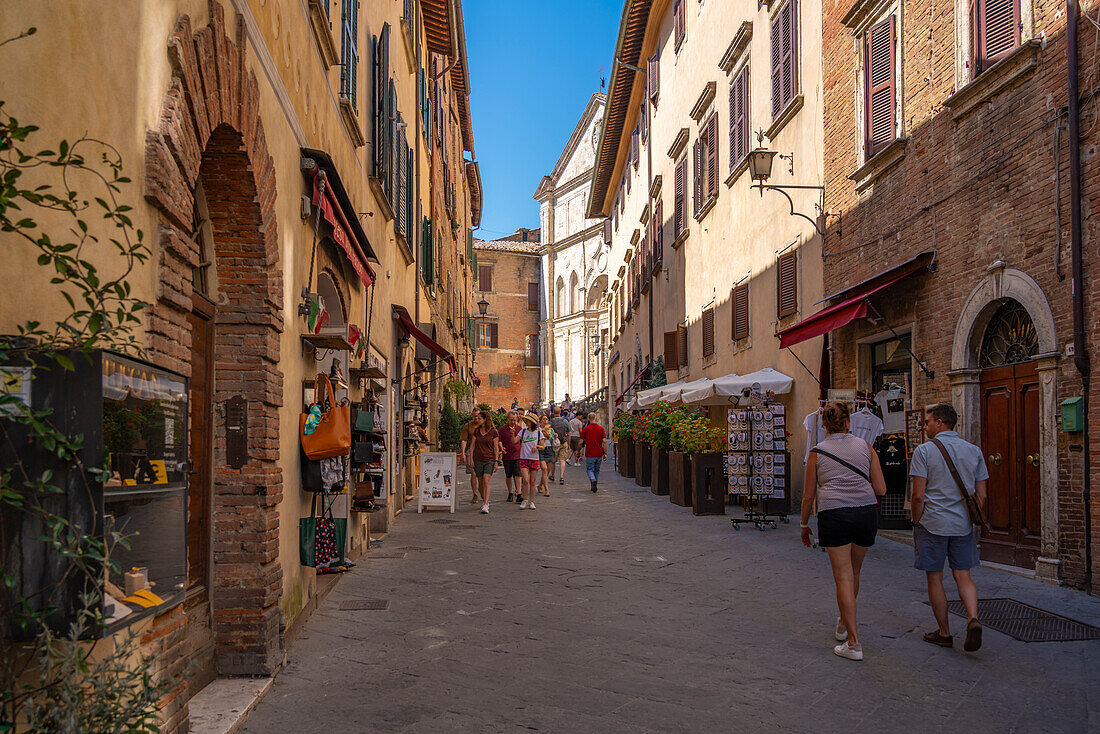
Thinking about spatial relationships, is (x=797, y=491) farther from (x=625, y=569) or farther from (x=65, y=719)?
(x=65, y=719)

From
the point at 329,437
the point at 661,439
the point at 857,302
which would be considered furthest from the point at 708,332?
the point at 329,437

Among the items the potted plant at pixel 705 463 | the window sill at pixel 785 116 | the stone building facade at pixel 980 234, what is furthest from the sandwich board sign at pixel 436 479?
the window sill at pixel 785 116

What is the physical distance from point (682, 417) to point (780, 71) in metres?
5.72

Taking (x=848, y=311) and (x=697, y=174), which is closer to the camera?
(x=848, y=311)

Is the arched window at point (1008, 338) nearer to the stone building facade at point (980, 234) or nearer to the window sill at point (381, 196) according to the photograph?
the stone building facade at point (980, 234)

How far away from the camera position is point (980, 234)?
8844 mm

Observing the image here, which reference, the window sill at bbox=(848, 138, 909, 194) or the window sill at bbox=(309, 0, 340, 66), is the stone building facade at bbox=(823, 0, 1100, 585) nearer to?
the window sill at bbox=(848, 138, 909, 194)

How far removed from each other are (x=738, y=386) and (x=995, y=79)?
6132 mm

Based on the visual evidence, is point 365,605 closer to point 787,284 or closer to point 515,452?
point 515,452

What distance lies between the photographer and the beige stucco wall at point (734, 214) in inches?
521

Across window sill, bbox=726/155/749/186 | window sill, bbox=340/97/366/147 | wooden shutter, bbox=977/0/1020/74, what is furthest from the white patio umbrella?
window sill, bbox=340/97/366/147

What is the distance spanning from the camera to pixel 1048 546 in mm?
7777

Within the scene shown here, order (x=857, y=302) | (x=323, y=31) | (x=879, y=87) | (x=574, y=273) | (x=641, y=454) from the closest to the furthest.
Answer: (x=323, y=31) < (x=857, y=302) < (x=879, y=87) < (x=641, y=454) < (x=574, y=273)

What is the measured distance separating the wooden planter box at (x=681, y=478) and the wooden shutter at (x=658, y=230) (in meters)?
11.7
